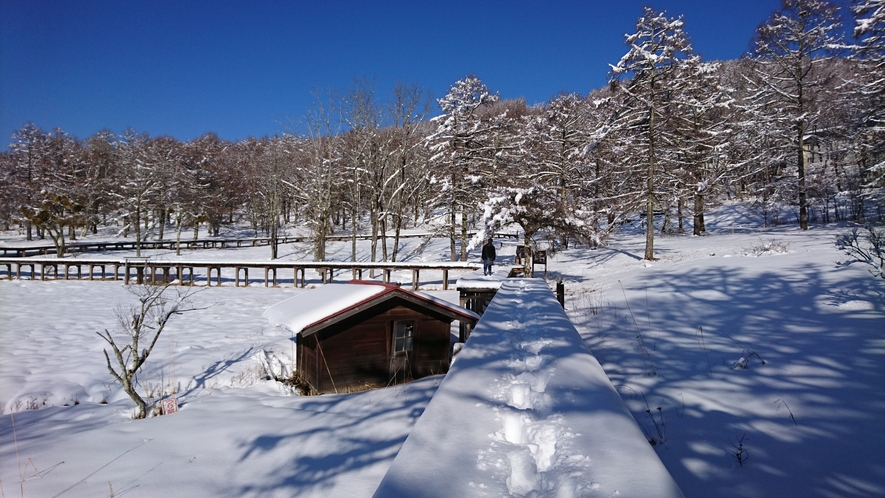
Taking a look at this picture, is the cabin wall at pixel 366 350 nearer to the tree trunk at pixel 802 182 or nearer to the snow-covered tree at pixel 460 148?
the snow-covered tree at pixel 460 148

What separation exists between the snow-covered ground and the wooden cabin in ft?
4.24

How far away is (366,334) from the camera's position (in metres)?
10.3

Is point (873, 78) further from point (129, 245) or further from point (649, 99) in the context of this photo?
point (129, 245)

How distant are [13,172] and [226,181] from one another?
2214 cm

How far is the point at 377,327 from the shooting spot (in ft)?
34.3

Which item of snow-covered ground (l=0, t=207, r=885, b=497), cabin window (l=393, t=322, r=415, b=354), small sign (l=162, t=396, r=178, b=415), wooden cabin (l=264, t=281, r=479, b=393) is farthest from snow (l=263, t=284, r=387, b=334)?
small sign (l=162, t=396, r=178, b=415)

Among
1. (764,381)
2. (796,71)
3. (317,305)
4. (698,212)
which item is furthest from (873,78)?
(317,305)

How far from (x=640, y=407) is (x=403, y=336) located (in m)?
7.48

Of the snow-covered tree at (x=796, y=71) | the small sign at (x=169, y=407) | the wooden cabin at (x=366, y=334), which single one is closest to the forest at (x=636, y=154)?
the snow-covered tree at (x=796, y=71)

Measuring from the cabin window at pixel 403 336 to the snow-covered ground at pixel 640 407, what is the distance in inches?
117

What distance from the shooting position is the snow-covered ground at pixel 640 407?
309 centimetres

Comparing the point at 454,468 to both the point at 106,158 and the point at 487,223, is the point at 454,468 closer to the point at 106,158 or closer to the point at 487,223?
the point at 487,223

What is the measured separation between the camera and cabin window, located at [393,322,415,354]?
35.1 feet

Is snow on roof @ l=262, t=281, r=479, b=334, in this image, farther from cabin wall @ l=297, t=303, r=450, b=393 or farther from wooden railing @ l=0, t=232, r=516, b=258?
wooden railing @ l=0, t=232, r=516, b=258
